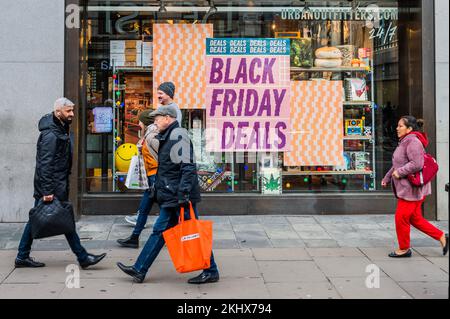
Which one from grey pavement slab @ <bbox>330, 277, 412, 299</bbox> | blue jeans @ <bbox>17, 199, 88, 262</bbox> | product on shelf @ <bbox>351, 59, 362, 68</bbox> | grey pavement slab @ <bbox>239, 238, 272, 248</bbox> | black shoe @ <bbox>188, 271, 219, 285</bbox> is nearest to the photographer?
grey pavement slab @ <bbox>330, 277, 412, 299</bbox>

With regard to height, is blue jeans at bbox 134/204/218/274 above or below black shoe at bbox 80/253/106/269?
above

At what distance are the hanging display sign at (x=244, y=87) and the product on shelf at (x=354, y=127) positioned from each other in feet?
3.61

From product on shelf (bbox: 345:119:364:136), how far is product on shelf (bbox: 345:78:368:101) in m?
0.37

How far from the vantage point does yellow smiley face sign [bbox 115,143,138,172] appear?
9789mm

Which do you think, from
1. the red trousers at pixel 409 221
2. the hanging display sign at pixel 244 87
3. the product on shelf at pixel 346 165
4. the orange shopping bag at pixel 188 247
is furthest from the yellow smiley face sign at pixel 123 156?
the red trousers at pixel 409 221

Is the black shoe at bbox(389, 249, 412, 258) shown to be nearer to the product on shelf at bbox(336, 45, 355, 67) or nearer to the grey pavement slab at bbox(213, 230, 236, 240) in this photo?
the grey pavement slab at bbox(213, 230, 236, 240)

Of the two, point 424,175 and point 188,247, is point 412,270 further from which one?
point 188,247

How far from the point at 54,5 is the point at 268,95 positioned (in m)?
3.67

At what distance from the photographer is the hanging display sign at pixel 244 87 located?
9.77m

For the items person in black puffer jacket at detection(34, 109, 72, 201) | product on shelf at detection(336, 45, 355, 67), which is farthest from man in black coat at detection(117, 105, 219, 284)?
product on shelf at detection(336, 45, 355, 67)

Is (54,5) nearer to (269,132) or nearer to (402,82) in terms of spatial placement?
(269,132)

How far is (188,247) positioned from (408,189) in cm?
284

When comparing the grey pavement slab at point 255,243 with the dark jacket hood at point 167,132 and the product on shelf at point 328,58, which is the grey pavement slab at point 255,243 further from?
the product on shelf at point 328,58

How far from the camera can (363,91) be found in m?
9.95
